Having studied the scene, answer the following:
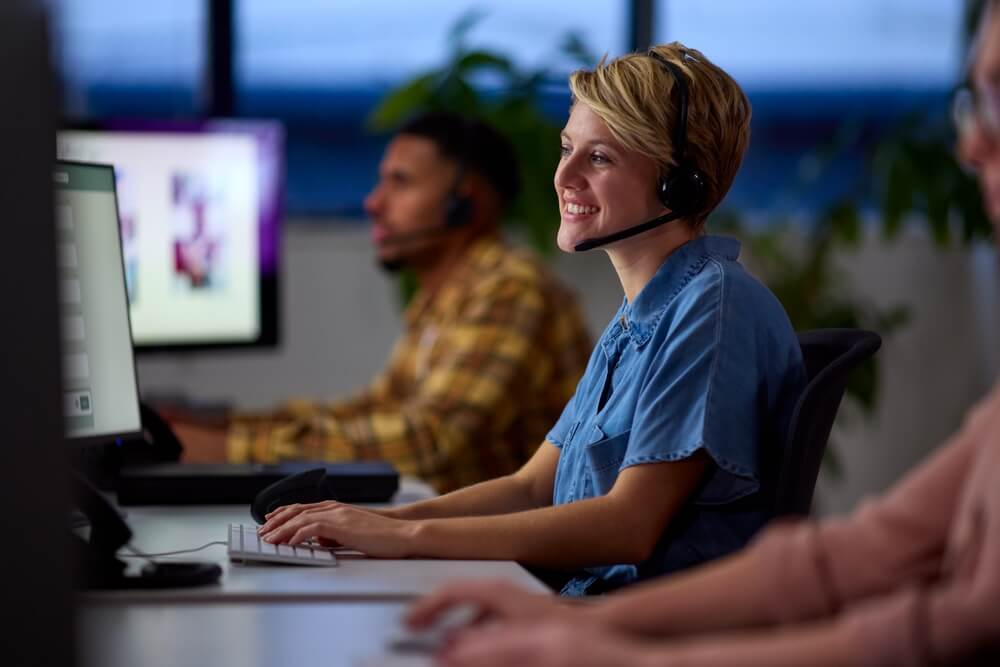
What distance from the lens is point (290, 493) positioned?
→ 1536mm

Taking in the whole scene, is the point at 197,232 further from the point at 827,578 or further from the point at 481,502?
the point at 827,578

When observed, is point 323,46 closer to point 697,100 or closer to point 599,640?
point 697,100

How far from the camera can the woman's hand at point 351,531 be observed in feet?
4.42

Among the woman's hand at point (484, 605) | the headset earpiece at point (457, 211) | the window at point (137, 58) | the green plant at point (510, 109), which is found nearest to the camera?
the woman's hand at point (484, 605)

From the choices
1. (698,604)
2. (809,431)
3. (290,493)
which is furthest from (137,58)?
(698,604)

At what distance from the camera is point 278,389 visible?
12.3 feet

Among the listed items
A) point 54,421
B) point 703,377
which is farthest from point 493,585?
point 703,377

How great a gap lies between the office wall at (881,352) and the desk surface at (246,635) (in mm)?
2508

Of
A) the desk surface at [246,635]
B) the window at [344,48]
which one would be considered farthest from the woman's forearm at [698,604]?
the window at [344,48]

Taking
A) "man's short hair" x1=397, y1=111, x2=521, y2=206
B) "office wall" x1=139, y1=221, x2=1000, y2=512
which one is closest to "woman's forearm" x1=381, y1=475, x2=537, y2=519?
"man's short hair" x1=397, y1=111, x2=521, y2=206

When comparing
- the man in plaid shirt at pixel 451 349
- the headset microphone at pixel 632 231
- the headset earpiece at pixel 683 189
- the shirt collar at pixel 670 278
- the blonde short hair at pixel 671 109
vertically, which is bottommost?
the man in plaid shirt at pixel 451 349

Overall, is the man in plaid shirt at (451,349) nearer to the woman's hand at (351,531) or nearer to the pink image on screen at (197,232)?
the pink image on screen at (197,232)

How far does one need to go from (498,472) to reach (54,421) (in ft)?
5.43

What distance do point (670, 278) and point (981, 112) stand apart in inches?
23.7
